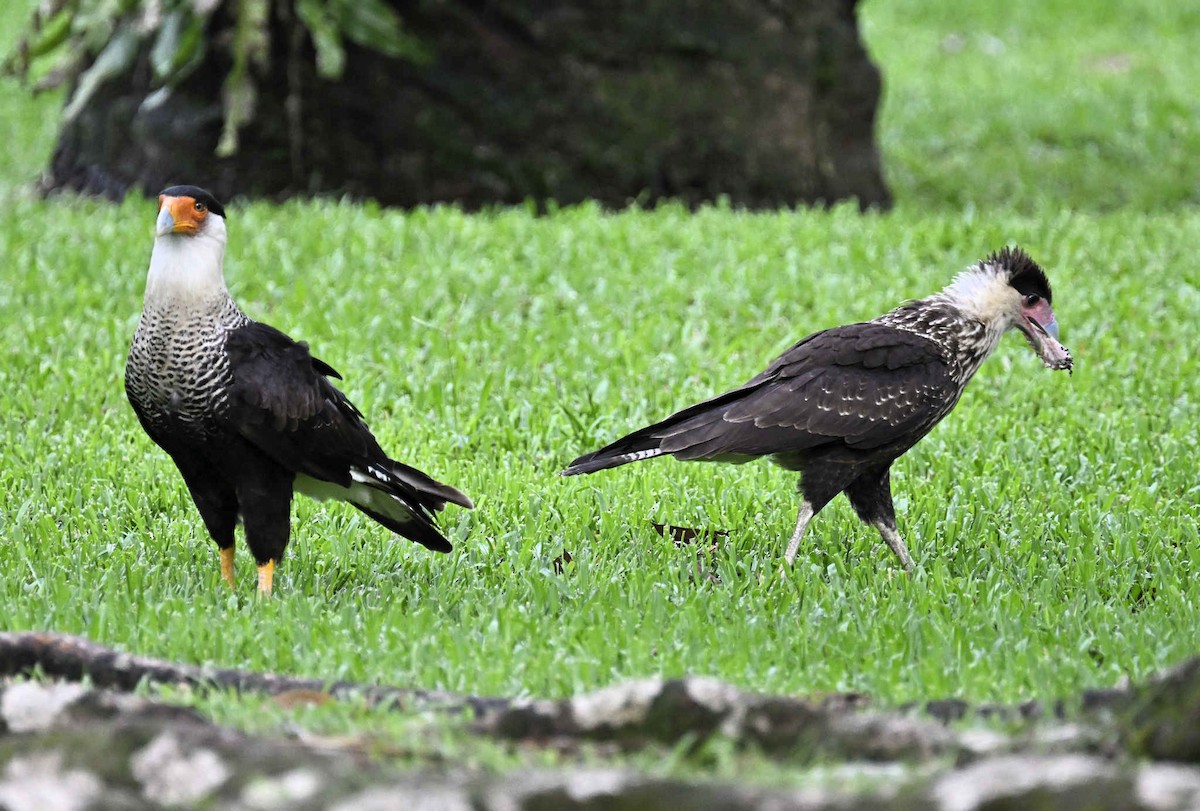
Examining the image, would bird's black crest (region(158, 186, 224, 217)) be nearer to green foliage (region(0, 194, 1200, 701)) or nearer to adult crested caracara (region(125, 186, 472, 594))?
adult crested caracara (region(125, 186, 472, 594))

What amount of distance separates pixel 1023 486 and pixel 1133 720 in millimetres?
3514

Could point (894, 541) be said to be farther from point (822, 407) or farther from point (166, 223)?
point (166, 223)

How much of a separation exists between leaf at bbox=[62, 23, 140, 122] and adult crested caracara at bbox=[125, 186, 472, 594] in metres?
5.94

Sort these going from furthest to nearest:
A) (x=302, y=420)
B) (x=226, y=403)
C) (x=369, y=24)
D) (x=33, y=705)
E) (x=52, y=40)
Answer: (x=52, y=40)
(x=369, y=24)
(x=302, y=420)
(x=226, y=403)
(x=33, y=705)

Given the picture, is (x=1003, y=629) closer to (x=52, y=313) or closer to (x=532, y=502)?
(x=532, y=502)

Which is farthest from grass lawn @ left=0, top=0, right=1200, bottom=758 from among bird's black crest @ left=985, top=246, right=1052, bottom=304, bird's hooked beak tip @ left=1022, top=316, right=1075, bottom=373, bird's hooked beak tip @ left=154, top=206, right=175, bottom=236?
bird's hooked beak tip @ left=154, top=206, right=175, bottom=236

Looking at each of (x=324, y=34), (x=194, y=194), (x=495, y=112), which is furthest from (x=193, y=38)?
(x=194, y=194)

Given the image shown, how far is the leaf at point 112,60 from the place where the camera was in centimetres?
1066

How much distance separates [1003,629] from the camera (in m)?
4.86

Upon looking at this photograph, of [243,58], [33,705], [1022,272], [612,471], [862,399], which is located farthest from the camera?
[243,58]

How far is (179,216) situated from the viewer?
5.16m

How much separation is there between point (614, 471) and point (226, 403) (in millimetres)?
2354

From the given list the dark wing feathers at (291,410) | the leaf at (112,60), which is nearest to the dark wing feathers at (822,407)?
the dark wing feathers at (291,410)

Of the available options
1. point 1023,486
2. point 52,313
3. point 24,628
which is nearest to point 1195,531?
point 1023,486
